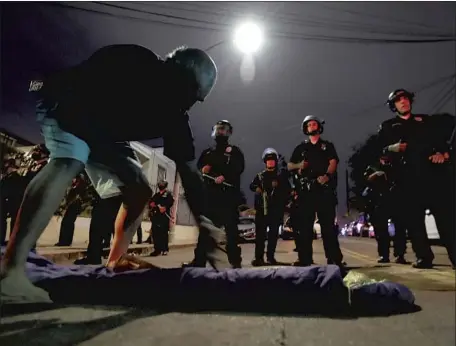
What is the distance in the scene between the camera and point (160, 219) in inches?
48.1

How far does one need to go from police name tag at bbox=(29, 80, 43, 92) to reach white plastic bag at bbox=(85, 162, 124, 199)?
11.6 inches

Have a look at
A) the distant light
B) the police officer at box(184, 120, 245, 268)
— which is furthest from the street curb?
the distant light

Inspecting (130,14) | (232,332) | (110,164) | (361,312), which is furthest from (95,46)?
(361,312)

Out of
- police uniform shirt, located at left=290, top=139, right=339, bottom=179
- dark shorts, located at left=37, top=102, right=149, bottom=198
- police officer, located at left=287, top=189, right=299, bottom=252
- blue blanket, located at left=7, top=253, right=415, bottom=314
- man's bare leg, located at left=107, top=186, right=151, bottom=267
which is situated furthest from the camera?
police officer, located at left=287, top=189, right=299, bottom=252

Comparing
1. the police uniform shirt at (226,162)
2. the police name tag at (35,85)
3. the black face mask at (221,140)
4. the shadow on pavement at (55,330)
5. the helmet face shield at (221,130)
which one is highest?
the police name tag at (35,85)

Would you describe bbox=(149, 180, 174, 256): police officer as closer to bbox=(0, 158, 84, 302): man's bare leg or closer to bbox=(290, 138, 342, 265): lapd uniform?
bbox=(0, 158, 84, 302): man's bare leg

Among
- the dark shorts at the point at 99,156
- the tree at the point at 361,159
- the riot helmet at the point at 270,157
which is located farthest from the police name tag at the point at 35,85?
the tree at the point at 361,159

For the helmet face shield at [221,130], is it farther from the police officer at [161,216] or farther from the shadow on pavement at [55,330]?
the shadow on pavement at [55,330]

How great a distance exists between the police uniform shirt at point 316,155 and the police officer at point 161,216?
491 millimetres

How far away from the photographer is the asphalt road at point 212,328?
65 centimetres

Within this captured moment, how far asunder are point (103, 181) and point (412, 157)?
4.18 ft

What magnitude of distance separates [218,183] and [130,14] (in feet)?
2.39

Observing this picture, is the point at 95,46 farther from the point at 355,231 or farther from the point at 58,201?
the point at 355,231

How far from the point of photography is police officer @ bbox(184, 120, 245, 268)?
1184 mm
